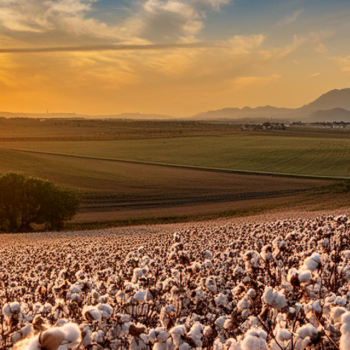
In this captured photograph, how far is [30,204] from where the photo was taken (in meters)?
49.4

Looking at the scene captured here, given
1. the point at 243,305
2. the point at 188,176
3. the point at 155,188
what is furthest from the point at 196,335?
the point at 188,176

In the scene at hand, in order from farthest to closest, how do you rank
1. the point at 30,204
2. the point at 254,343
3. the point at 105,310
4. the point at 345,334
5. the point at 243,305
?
the point at 30,204 < the point at 243,305 < the point at 105,310 < the point at 254,343 < the point at 345,334

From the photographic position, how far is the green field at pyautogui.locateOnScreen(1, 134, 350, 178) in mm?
89500

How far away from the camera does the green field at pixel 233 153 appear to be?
89.5 meters

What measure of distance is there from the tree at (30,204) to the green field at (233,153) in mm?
48507

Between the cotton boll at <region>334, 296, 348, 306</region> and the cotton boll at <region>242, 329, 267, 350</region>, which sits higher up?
the cotton boll at <region>242, 329, 267, 350</region>

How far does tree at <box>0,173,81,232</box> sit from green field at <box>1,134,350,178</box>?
48.5m

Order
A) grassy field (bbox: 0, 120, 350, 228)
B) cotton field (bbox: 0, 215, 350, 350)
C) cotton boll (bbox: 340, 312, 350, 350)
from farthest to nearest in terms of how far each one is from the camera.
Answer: grassy field (bbox: 0, 120, 350, 228) < cotton field (bbox: 0, 215, 350, 350) < cotton boll (bbox: 340, 312, 350, 350)

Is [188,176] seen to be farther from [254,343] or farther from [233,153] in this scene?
[254,343]

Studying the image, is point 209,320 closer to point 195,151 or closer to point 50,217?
point 50,217

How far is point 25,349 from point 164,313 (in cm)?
320

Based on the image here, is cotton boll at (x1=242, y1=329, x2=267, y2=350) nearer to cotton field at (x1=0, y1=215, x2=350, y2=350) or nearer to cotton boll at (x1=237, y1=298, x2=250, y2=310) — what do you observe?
cotton field at (x1=0, y1=215, x2=350, y2=350)

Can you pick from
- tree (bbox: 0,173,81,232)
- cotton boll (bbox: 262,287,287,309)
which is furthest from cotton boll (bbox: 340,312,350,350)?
tree (bbox: 0,173,81,232)

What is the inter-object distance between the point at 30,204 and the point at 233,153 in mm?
69473
